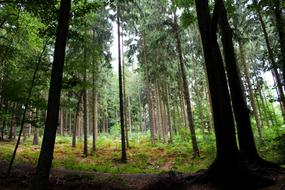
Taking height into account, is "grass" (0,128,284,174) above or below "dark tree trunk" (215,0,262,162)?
below

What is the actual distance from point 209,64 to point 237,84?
1867 millimetres

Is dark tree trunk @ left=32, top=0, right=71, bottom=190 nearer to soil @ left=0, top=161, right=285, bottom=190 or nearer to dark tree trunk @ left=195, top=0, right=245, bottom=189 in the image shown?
soil @ left=0, top=161, right=285, bottom=190

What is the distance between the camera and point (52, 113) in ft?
19.1

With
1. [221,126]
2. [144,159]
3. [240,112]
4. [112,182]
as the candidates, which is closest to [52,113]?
[112,182]

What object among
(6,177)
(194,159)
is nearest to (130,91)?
(194,159)

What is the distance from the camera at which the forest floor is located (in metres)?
7.41

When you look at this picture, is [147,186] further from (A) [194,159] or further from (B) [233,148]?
(A) [194,159]

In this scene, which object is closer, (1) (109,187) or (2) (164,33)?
(1) (109,187)

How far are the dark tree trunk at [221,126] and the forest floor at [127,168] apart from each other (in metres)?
0.52

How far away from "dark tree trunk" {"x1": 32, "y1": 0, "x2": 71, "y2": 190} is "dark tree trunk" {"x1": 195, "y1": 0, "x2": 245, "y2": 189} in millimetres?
3706

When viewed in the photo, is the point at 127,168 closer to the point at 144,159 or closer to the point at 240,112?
the point at 144,159

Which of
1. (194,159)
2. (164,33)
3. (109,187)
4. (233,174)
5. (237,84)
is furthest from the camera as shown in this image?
(164,33)

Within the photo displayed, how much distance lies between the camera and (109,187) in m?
7.44

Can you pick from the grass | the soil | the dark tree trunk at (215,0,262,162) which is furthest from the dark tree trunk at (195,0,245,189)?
the grass
